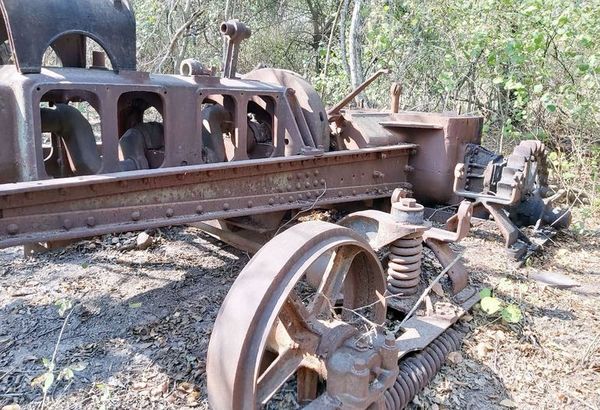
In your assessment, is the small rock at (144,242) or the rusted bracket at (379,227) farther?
the small rock at (144,242)

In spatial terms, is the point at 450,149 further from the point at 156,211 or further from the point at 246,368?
the point at 246,368

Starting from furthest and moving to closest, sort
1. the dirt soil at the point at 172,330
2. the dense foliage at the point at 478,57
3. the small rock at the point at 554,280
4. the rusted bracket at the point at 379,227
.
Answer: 1. the dense foliage at the point at 478,57
2. the small rock at the point at 554,280
3. the rusted bracket at the point at 379,227
4. the dirt soil at the point at 172,330

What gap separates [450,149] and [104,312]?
3433 millimetres

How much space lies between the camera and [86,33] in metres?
3.15

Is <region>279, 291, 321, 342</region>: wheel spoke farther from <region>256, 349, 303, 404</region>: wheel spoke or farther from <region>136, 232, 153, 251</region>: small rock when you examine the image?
<region>136, 232, 153, 251</region>: small rock

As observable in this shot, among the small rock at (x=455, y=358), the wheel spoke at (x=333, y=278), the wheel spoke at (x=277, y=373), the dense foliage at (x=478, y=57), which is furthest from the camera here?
the dense foliage at (x=478, y=57)

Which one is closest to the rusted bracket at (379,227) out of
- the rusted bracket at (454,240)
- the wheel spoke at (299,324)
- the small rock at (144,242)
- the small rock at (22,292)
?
the rusted bracket at (454,240)

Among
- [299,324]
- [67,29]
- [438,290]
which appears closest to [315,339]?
[299,324]

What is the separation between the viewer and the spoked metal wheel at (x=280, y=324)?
195cm

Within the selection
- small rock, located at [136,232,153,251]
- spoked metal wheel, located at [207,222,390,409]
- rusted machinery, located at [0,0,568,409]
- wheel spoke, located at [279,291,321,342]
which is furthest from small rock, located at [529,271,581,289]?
small rock, located at [136,232,153,251]

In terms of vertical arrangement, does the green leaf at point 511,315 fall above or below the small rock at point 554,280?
above

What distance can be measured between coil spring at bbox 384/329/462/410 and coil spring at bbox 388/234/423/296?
0.41 metres

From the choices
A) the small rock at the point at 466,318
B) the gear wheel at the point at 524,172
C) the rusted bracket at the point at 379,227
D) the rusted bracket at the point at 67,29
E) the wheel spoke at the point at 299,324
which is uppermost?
the rusted bracket at the point at 67,29

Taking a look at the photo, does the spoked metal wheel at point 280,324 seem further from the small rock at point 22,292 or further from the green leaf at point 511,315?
the small rock at point 22,292
